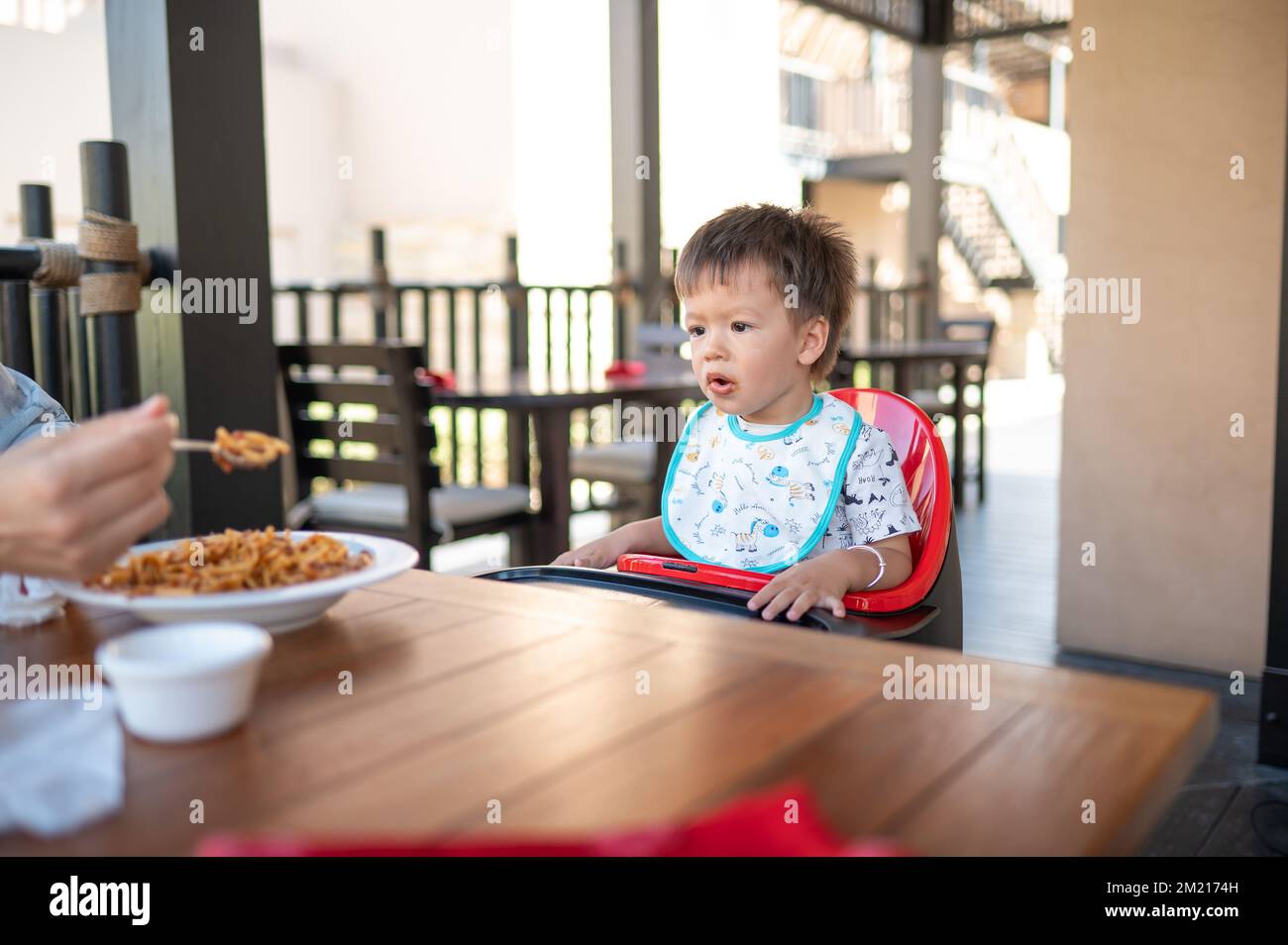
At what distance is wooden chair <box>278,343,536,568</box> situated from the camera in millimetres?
3000

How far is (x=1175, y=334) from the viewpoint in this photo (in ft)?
10.00

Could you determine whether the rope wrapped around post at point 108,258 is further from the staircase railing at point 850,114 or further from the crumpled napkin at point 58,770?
the staircase railing at point 850,114

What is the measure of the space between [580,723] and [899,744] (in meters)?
0.21

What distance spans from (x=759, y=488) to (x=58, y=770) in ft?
4.14

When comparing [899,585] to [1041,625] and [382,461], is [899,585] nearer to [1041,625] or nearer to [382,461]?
[382,461]

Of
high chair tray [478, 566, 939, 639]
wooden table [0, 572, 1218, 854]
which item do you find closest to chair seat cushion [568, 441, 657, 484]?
high chair tray [478, 566, 939, 639]

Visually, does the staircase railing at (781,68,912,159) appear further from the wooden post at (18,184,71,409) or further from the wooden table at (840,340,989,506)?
the wooden post at (18,184,71,409)

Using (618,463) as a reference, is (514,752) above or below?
above

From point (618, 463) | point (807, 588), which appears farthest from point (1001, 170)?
point (807, 588)

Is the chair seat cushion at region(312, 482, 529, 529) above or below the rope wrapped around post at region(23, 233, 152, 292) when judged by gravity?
below

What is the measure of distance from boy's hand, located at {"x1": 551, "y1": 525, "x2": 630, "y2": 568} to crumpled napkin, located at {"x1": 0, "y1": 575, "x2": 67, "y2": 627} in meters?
0.78
